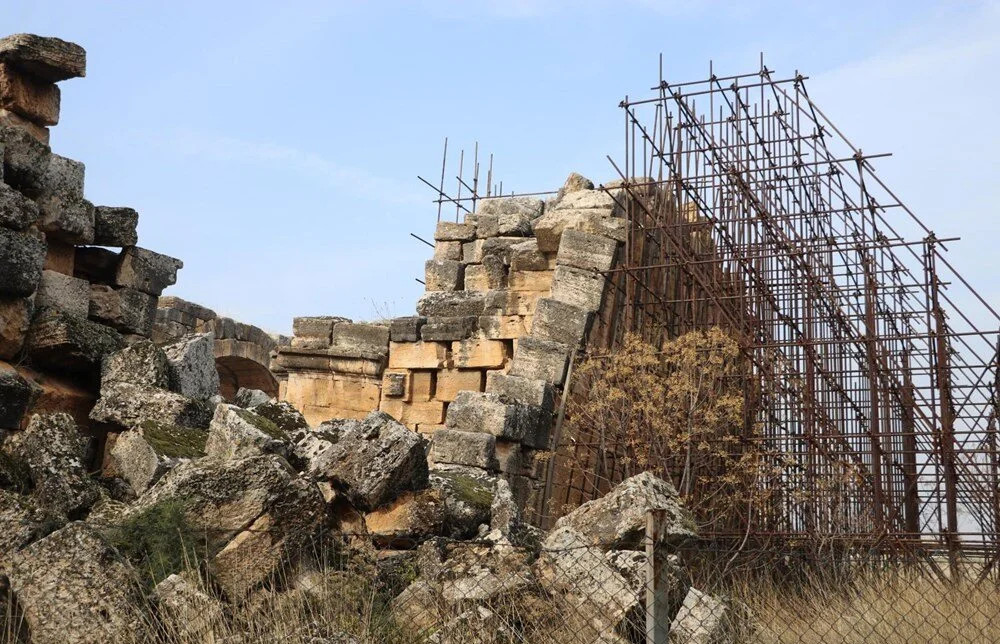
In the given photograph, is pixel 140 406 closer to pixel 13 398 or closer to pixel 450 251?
pixel 13 398

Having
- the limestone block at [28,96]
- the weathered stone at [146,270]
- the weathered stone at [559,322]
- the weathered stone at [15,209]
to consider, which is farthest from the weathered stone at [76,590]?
the weathered stone at [559,322]

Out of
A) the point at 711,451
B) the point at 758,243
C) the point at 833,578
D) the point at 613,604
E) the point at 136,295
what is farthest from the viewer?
the point at 758,243

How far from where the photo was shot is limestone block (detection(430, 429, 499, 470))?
1062 cm

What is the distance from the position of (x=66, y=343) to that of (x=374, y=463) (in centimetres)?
213

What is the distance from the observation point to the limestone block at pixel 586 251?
12164mm

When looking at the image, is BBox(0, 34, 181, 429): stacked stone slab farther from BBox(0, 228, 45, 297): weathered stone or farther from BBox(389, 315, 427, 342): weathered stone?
BBox(389, 315, 427, 342): weathered stone

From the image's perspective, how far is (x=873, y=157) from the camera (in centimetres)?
1196

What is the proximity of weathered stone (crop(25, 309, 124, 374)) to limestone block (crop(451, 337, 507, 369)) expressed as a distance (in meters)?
5.50

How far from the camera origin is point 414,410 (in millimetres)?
13055

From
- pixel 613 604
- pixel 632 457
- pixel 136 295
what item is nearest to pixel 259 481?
pixel 613 604

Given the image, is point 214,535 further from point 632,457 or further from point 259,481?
point 632,457

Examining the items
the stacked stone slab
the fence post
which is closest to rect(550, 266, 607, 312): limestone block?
the stacked stone slab

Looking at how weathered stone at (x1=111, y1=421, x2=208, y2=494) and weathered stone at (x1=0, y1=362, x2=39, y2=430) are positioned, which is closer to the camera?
weathered stone at (x1=111, y1=421, x2=208, y2=494)

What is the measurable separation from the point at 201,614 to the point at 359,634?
68 centimetres
